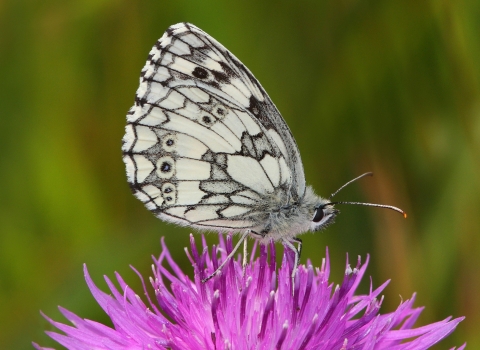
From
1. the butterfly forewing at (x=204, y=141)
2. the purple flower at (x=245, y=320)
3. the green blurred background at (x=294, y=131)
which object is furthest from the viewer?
the green blurred background at (x=294, y=131)

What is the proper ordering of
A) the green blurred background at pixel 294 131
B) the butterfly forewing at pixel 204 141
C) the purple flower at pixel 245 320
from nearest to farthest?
the purple flower at pixel 245 320
the butterfly forewing at pixel 204 141
the green blurred background at pixel 294 131

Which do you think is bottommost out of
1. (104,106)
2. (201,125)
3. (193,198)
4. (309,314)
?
(309,314)

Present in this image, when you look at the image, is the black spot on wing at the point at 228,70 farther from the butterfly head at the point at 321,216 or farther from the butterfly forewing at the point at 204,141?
the butterfly head at the point at 321,216

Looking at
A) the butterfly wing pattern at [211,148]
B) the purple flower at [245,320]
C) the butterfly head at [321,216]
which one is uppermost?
the butterfly wing pattern at [211,148]

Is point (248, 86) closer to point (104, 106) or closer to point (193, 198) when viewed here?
point (193, 198)

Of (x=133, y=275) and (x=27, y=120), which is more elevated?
(x=27, y=120)

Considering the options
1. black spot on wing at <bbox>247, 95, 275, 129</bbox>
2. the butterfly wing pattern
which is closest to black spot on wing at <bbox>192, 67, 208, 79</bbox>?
the butterfly wing pattern

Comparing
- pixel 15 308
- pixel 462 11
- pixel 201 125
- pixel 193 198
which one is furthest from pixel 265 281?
pixel 462 11

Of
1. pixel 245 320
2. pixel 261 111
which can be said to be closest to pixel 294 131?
pixel 261 111

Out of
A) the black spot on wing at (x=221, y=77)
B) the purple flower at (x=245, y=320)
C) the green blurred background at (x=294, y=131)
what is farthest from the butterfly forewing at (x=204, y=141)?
the green blurred background at (x=294, y=131)
